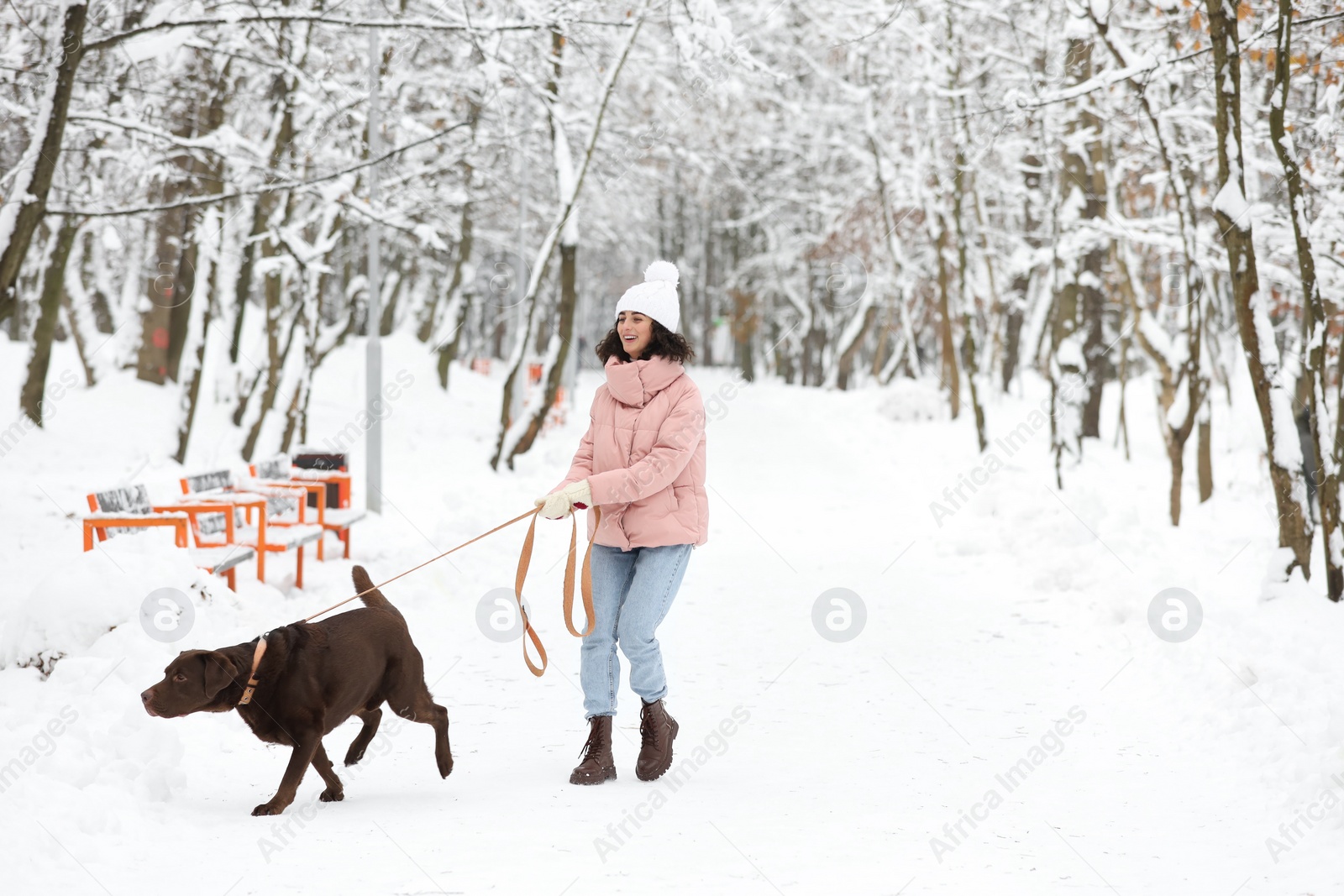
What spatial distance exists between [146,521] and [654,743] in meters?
4.09

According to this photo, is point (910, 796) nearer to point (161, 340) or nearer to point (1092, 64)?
point (1092, 64)

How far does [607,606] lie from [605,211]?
2287cm

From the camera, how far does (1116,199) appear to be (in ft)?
52.0

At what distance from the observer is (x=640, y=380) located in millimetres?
4746

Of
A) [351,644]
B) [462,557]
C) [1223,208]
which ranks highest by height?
[1223,208]

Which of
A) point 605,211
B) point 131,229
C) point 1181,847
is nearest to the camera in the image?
point 1181,847

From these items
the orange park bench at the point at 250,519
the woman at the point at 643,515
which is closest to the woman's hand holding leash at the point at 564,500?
the woman at the point at 643,515

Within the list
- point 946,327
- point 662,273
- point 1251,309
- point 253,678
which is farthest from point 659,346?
point 946,327

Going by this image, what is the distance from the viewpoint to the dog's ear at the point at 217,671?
3.97 metres

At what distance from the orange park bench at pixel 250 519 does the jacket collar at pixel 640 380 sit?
166 inches

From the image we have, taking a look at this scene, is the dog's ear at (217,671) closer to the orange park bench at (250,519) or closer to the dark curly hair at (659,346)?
the dark curly hair at (659,346)

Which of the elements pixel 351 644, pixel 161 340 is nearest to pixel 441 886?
pixel 351 644

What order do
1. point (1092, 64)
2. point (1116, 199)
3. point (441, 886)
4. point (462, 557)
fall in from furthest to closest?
point (1116, 199) < point (1092, 64) < point (462, 557) < point (441, 886)

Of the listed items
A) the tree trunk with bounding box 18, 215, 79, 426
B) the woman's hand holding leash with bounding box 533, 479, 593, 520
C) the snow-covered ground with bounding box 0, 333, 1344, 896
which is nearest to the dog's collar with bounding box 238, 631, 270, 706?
the snow-covered ground with bounding box 0, 333, 1344, 896
